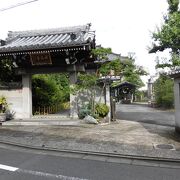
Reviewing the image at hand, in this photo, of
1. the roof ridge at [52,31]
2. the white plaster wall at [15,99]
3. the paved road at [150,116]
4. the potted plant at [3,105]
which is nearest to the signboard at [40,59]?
the white plaster wall at [15,99]

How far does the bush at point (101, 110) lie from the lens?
47.7 feet

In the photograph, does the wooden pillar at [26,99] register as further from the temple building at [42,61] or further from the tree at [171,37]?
the tree at [171,37]

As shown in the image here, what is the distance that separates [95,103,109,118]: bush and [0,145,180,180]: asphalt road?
21.5 ft

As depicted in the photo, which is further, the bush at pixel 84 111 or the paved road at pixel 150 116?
the paved road at pixel 150 116

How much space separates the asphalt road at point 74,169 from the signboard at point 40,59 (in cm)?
767

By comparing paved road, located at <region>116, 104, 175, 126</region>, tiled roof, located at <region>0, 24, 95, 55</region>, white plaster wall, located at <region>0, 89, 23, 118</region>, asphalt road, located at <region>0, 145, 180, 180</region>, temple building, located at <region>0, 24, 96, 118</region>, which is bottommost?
asphalt road, located at <region>0, 145, 180, 180</region>

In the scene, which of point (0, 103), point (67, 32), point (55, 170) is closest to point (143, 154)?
point (55, 170)

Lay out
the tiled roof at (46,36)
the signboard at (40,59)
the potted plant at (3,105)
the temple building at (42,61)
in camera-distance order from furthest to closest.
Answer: the tiled roof at (46,36), the potted plant at (3,105), the signboard at (40,59), the temple building at (42,61)

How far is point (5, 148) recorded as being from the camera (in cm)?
917

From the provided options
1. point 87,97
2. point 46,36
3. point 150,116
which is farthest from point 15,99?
point 150,116

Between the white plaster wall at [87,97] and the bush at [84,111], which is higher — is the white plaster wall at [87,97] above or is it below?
above

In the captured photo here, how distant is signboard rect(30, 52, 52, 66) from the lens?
48.8ft

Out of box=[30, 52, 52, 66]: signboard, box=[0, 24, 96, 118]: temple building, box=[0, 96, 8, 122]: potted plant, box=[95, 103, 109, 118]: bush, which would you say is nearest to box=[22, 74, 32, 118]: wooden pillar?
box=[0, 24, 96, 118]: temple building

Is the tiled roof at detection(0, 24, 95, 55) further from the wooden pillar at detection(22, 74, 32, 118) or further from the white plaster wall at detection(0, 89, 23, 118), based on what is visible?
the white plaster wall at detection(0, 89, 23, 118)
